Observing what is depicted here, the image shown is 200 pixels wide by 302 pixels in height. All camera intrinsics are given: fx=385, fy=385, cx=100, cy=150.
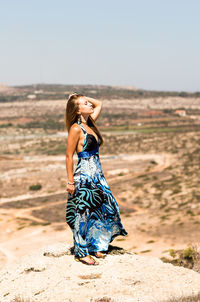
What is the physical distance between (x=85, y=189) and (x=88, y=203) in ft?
0.89

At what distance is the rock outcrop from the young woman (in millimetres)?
365

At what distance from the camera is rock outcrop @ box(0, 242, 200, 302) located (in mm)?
6164

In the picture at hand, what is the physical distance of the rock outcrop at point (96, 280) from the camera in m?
6.16

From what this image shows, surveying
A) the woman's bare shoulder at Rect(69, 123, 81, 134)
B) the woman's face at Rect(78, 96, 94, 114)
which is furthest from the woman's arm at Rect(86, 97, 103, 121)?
the woman's bare shoulder at Rect(69, 123, 81, 134)

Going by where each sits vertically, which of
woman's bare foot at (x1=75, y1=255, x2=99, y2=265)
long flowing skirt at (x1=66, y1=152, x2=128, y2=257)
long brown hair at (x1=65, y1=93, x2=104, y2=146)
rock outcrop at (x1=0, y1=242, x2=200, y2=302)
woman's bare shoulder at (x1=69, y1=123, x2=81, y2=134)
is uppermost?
long brown hair at (x1=65, y1=93, x2=104, y2=146)

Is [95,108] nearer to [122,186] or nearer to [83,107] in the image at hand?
[83,107]

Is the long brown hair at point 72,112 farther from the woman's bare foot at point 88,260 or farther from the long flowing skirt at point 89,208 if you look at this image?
the woman's bare foot at point 88,260

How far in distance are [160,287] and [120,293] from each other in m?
0.74

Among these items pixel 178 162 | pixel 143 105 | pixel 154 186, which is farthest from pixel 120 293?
pixel 143 105

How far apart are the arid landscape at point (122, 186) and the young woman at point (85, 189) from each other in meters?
8.85

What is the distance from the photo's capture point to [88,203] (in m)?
7.10

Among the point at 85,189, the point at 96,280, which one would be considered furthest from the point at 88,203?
the point at 96,280

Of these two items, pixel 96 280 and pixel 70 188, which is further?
pixel 70 188

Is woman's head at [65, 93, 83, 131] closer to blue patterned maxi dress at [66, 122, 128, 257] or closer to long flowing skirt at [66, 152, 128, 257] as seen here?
blue patterned maxi dress at [66, 122, 128, 257]
